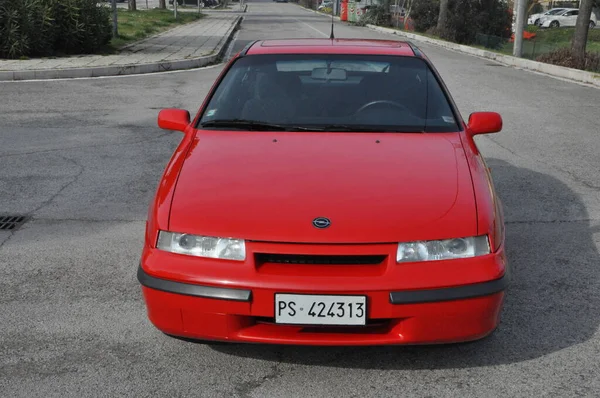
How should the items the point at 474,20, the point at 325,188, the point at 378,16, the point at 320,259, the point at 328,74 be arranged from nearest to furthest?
1. the point at 320,259
2. the point at 325,188
3. the point at 328,74
4. the point at 474,20
5. the point at 378,16

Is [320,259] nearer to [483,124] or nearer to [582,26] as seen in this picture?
[483,124]

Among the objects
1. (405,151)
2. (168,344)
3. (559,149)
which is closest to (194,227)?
(168,344)

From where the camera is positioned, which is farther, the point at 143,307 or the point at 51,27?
the point at 51,27

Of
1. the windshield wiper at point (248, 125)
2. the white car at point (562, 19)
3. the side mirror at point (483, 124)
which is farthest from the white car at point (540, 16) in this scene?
the windshield wiper at point (248, 125)

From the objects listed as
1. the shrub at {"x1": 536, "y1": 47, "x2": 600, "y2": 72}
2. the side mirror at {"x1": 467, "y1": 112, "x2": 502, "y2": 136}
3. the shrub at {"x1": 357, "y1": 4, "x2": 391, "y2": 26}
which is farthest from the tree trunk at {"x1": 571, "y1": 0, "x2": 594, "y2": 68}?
the shrub at {"x1": 357, "y1": 4, "x2": 391, "y2": 26}

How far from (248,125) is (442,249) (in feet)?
5.09

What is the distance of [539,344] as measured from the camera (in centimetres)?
359

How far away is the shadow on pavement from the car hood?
2.16ft

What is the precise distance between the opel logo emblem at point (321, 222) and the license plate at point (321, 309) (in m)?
0.32

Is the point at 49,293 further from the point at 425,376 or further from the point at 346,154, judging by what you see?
the point at 425,376

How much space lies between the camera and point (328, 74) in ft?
15.4

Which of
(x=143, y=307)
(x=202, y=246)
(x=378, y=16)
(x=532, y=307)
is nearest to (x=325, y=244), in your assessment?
(x=202, y=246)

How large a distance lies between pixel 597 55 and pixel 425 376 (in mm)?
16958

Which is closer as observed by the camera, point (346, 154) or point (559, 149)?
point (346, 154)
